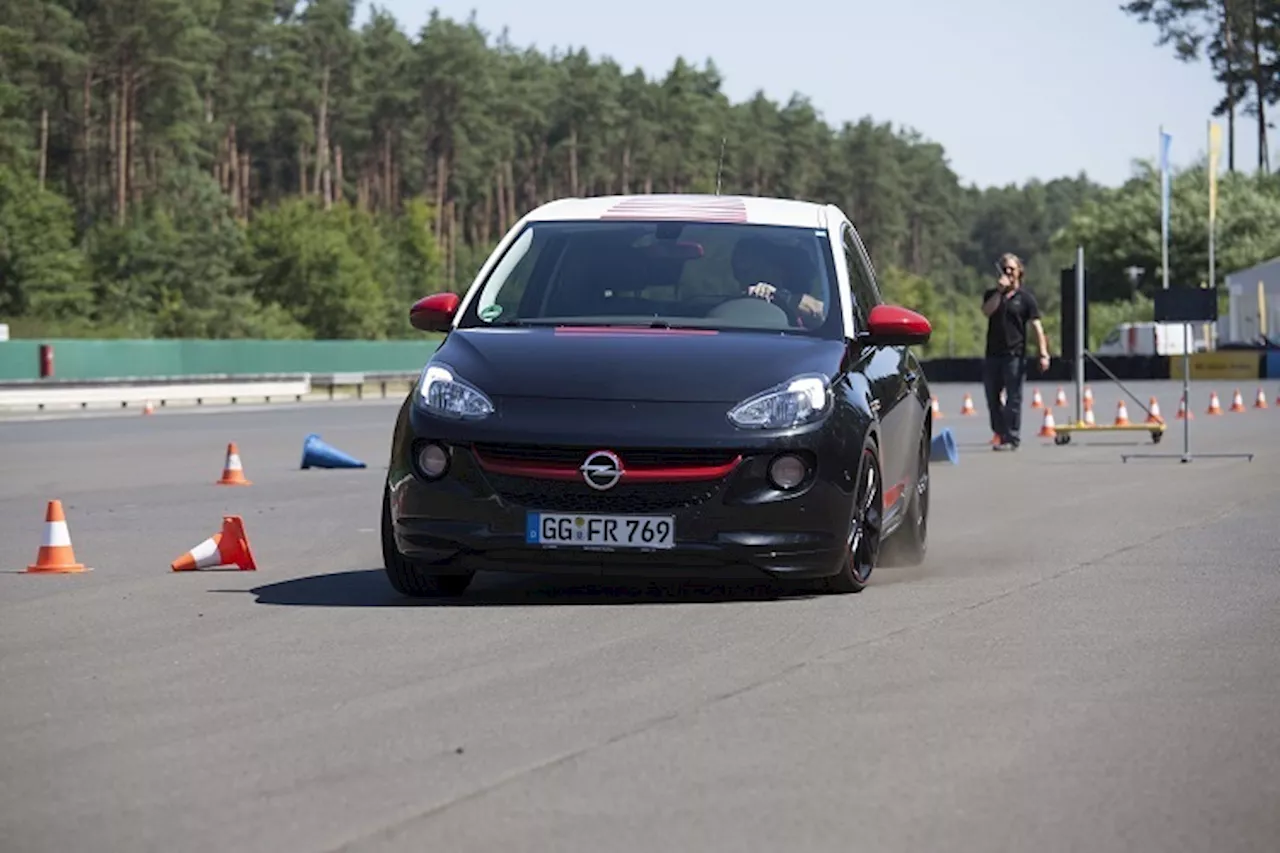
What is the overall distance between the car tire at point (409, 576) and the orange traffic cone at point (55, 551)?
2312 millimetres

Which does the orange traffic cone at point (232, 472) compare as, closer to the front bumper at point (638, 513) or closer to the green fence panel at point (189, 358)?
the front bumper at point (638, 513)

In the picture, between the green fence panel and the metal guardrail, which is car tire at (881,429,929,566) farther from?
the green fence panel

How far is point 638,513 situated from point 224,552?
2.97 metres

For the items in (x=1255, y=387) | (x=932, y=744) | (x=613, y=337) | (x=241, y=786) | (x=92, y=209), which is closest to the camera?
(x=241, y=786)

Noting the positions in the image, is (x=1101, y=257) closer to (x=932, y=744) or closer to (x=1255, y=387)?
(x=1255, y=387)

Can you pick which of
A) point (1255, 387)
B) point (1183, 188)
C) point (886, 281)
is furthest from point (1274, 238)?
point (886, 281)

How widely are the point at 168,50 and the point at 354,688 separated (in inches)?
3852

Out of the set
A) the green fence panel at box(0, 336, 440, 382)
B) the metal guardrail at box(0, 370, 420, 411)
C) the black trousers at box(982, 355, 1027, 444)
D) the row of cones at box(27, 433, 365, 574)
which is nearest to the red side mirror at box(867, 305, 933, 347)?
the row of cones at box(27, 433, 365, 574)

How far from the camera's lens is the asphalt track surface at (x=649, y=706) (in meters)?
5.64

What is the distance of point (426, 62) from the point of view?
135 metres

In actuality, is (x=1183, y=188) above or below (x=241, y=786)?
above

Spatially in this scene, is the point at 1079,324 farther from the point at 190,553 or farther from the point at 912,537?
the point at 190,553

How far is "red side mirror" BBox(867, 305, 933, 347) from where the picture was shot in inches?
436

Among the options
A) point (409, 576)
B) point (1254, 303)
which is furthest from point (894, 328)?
point (1254, 303)
